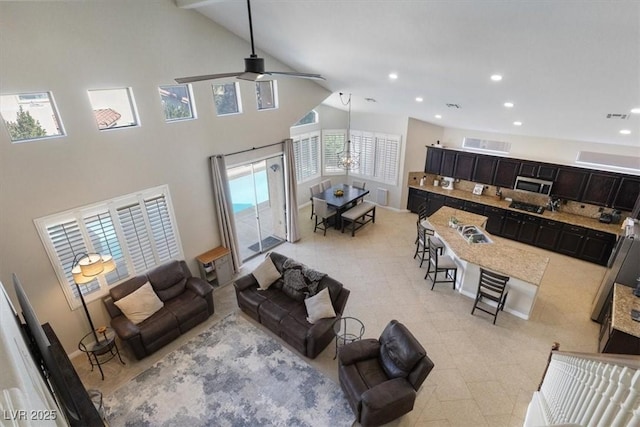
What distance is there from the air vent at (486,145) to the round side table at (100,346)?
30.7ft

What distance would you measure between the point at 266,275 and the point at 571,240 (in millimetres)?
7185

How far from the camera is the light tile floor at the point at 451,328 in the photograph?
14.4ft

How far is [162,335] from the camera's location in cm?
517

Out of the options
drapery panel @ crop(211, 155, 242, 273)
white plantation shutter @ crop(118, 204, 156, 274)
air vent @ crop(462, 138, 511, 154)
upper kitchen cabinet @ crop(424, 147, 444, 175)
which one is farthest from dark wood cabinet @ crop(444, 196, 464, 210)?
white plantation shutter @ crop(118, 204, 156, 274)

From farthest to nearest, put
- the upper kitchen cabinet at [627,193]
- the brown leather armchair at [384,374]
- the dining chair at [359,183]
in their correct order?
the dining chair at [359,183], the upper kitchen cabinet at [627,193], the brown leather armchair at [384,374]

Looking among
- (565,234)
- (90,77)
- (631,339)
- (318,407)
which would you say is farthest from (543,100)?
(90,77)

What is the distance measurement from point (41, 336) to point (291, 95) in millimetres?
6332

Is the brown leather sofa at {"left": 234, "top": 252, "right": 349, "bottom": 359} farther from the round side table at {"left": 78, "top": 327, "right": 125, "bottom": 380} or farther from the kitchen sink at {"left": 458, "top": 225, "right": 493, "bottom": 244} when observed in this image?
the kitchen sink at {"left": 458, "top": 225, "right": 493, "bottom": 244}

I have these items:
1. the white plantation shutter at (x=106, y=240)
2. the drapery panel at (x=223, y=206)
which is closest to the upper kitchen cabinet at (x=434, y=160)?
the drapery panel at (x=223, y=206)

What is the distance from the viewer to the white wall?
3.97 m

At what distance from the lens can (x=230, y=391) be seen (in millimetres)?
4547

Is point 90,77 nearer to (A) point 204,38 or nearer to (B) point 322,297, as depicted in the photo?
(A) point 204,38

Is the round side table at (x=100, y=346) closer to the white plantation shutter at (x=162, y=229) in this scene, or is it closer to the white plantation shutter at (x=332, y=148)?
the white plantation shutter at (x=162, y=229)

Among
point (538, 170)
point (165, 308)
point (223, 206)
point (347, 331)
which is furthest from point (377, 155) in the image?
point (165, 308)
